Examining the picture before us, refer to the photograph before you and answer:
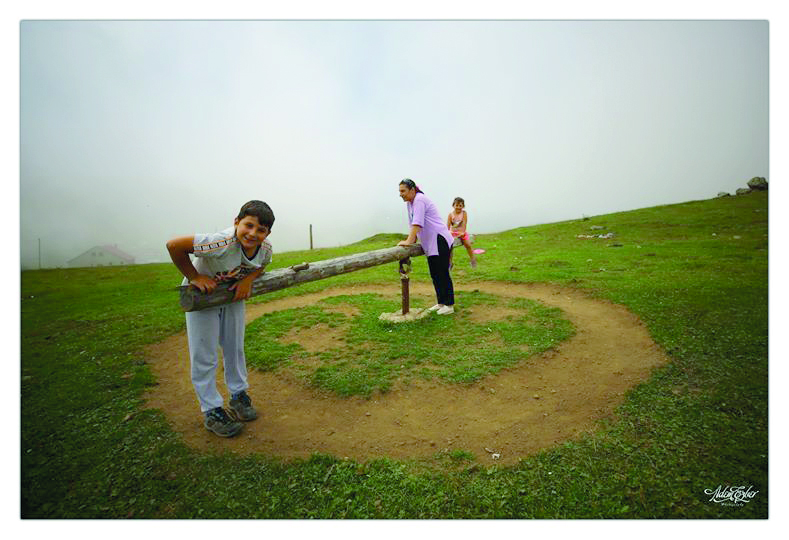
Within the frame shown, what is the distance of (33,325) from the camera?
8953mm

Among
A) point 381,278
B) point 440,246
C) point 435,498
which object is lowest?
point 435,498

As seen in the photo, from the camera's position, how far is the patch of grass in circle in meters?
5.33

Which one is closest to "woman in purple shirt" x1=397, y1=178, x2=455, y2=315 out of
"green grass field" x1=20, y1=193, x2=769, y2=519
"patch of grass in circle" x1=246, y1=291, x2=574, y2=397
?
"patch of grass in circle" x1=246, y1=291, x2=574, y2=397

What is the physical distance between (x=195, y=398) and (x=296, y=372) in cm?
130

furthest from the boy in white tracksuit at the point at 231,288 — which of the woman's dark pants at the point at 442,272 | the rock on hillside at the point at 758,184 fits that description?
the rock on hillside at the point at 758,184

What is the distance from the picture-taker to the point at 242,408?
14.5 feet

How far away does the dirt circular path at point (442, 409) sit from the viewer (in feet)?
12.8

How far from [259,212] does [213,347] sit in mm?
1484

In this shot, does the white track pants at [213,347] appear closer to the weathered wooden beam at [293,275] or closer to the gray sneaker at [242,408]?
the gray sneaker at [242,408]

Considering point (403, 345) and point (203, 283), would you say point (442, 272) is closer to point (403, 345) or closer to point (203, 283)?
point (403, 345)

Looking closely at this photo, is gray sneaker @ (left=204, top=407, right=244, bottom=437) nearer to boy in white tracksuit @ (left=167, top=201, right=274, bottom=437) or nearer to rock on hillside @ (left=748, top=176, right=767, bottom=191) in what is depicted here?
boy in white tracksuit @ (left=167, top=201, right=274, bottom=437)

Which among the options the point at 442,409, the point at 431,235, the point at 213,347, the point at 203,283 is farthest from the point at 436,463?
the point at 431,235

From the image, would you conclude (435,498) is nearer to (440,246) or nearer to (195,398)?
(195,398)

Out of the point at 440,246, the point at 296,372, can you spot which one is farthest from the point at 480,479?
the point at 440,246
